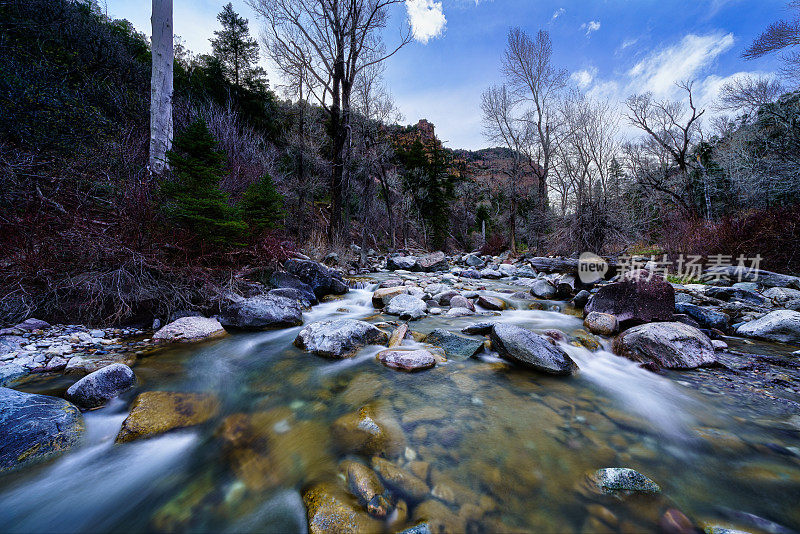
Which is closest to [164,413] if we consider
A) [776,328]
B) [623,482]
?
[623,482]

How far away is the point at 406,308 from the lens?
4.73 meters

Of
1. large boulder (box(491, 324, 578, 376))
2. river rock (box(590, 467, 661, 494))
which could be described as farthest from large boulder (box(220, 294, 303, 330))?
river rock (box(590, 467, 661, 494))

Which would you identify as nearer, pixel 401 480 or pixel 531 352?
pixel 401 480

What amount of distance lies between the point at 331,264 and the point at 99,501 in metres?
7.65

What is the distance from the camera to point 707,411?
7.06 feet

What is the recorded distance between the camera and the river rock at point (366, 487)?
1330mm

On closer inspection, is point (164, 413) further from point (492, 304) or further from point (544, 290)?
point (544, 290)

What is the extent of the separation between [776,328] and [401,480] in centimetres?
501

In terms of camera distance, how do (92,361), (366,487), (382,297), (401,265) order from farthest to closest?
1. (401,265)
2. (382,297)
3. (92,361)
4. (366,487)

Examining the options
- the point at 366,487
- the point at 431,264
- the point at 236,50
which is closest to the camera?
the point at 366,487

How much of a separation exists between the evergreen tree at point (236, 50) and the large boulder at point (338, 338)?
23.3 metres

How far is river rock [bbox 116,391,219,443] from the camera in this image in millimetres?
1900

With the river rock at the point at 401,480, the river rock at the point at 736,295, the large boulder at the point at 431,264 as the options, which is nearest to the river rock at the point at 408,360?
the river rock at the point at 401,480

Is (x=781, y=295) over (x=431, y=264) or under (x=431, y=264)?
under
